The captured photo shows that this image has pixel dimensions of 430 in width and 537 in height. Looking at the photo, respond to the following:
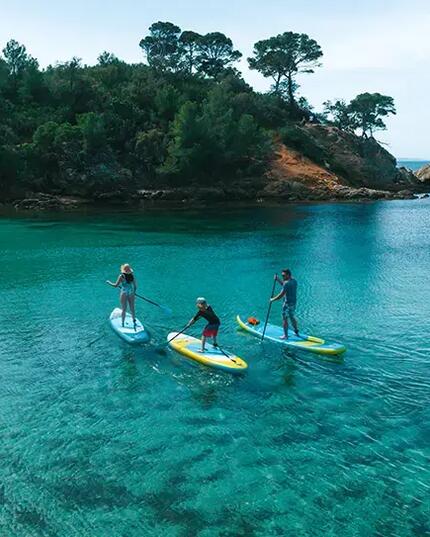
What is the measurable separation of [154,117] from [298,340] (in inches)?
2711

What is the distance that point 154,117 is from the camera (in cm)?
8412

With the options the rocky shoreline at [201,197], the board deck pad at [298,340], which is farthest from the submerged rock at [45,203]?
the board deck pad at [298,340]

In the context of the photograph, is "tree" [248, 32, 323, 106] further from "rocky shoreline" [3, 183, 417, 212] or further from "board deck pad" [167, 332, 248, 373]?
"board deck pad" [167, 332, 248, 373]

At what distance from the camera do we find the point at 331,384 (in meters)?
18.3

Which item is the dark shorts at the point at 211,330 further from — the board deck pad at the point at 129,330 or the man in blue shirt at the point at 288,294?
the board deck pad at the point at 129,330

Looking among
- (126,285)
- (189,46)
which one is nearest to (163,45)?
(189,46)

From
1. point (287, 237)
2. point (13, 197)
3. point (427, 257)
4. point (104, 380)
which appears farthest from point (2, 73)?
point (104, 380)

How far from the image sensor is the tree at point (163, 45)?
3989 inches

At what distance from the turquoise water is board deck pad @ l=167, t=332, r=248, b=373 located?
34 centimetres

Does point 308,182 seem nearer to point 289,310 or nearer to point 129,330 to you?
point 289,310

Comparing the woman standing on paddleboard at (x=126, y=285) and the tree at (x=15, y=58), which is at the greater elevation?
the tree at (x=15, y=58)

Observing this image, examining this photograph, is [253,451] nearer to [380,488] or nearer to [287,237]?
[380,488]

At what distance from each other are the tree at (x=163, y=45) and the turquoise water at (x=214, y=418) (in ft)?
256

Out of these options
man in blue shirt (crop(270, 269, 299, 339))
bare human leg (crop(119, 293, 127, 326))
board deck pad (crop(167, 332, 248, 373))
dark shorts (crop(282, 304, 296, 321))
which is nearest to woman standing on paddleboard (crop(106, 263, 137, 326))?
bare human leg (crop(119, 293, 127, 326))
